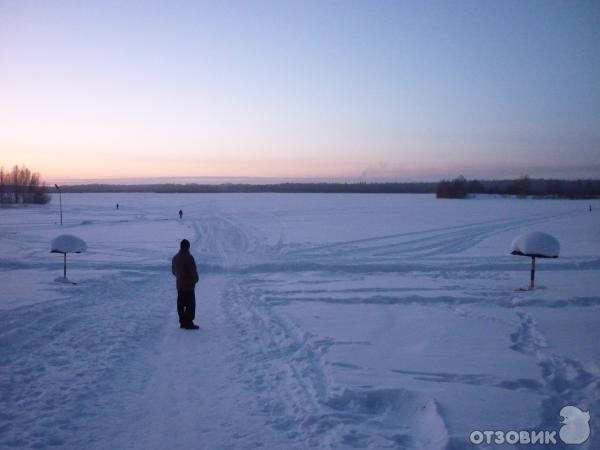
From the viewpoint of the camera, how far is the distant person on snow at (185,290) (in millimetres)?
7359

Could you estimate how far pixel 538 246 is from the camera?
10156 mm

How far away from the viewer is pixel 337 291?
10.9 m

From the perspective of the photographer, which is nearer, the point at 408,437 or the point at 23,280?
the point at 408,437

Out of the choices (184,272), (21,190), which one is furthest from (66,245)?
(21,190)

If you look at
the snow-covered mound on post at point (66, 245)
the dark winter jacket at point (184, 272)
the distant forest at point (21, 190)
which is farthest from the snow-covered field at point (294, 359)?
the distant forest at point (21, 190)

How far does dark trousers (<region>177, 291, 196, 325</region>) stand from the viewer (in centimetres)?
736

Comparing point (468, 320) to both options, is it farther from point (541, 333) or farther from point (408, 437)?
point (408, 437)

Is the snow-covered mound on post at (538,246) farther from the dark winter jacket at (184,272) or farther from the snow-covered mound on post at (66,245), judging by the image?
the snow-covered mound on post at (66,245)

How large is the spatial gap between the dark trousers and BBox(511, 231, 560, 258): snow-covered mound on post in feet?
26.1

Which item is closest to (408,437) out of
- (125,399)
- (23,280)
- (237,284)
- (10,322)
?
(125,399)

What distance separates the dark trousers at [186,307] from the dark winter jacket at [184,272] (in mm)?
108

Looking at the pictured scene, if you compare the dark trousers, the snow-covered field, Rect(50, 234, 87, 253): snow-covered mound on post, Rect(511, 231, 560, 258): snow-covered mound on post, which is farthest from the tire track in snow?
Rect(50, 234, 87, 253): snow-covered mound on post

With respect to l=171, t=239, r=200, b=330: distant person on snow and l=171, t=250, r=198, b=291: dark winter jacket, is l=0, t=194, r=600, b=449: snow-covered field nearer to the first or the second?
l=171, t=239, r=200, b=330: distant person on snow

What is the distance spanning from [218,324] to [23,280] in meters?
6.98
